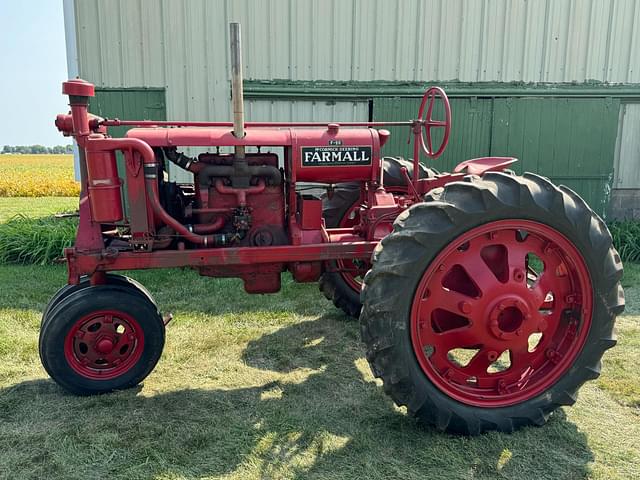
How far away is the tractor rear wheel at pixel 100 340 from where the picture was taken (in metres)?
3.05

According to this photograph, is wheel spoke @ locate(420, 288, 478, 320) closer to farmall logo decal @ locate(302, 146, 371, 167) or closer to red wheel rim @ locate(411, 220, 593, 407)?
red wheel rim @ locate(411, 220, 593, 407)

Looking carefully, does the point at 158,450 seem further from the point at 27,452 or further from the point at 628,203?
the point at 628,203

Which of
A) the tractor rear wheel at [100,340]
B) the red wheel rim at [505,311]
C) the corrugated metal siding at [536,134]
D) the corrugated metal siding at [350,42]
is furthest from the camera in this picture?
the corrugated metal siding at [536,134]

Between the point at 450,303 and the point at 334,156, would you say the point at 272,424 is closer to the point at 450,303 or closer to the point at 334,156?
the point at 450,303

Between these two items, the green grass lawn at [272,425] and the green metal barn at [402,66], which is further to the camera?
the green metal barn at [402,66]

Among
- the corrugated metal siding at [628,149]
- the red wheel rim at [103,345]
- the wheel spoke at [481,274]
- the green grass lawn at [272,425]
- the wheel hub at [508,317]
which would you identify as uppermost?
the corrugated metal siding at [628,149]

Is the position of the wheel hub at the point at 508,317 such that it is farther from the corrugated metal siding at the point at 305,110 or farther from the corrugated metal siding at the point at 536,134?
the corrugated metal siding at the point at 305,110

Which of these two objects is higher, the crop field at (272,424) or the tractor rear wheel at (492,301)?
the tractor rear wheel at (492,301)

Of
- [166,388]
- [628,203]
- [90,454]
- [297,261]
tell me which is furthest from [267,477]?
[628,203]

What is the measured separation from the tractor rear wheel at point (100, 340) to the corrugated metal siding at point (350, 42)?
4.15 metres

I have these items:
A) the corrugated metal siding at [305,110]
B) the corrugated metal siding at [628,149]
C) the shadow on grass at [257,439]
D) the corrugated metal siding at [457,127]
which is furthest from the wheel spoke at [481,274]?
the corrugated metal siding at [628,149]

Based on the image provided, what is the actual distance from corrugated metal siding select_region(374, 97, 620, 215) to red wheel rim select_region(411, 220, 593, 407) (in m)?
4.36

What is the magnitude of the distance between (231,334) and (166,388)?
98 cm

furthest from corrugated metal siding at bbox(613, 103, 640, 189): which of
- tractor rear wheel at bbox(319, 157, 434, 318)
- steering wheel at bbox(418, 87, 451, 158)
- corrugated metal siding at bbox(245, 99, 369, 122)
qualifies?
steering wheel at bbox(418, 87, 451, 158)
